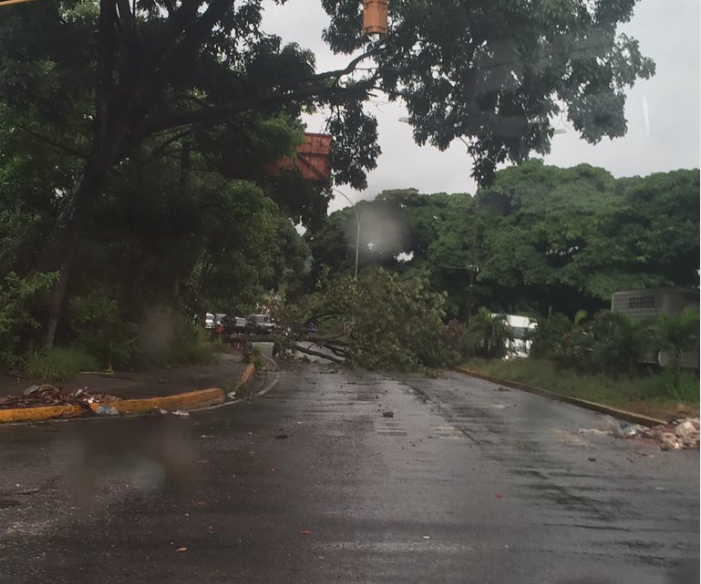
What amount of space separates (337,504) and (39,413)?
20.9 ft

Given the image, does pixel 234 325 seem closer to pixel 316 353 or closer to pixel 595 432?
pixel 316 353

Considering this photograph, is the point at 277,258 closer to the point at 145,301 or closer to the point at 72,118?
the point at 145,301

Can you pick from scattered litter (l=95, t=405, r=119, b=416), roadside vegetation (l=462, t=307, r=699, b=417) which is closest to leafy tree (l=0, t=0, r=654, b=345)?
roadside vegetation (l=462, t=307, r=699, b=417)

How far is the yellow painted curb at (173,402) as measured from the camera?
1248cm

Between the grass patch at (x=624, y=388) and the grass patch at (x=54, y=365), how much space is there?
982 centimetres

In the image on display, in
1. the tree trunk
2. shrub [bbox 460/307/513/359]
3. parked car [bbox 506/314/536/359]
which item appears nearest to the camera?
the tree trunk

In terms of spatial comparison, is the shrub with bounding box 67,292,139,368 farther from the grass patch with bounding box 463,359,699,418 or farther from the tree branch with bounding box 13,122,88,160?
the grass patch with bounding box 463,359,699,418

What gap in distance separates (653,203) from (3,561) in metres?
6.43

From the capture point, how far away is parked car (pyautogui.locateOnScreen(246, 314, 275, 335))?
77.5 feet

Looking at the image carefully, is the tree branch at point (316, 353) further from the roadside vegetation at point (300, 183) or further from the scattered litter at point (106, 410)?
the scattered litter at point (106, 410)

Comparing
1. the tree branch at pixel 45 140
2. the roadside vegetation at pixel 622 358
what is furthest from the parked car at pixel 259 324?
the roadside vegetation at pixel 622 358

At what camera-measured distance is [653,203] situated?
7941 mm

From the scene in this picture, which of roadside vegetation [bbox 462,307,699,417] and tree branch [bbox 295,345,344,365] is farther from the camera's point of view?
tree branch [bbox 295,345,344,365]

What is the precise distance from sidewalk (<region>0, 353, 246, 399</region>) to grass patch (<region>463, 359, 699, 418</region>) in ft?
23.1
